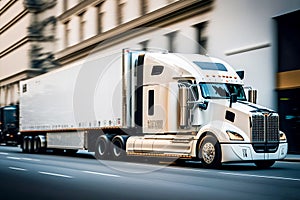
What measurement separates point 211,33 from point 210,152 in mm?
14972

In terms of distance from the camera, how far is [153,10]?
36469mm

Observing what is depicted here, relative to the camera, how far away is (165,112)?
1908cm

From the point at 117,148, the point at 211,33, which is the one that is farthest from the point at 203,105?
the point at 211,33

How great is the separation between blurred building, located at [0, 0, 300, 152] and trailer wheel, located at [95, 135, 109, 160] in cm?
397

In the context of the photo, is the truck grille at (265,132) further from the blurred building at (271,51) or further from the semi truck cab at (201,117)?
the blurred building at (271,51)

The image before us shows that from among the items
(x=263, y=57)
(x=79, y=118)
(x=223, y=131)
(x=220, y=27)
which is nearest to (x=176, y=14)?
(x=220, y=27)

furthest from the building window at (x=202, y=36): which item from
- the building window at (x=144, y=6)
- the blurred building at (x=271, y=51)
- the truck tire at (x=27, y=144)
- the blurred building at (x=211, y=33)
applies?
the truck tire at (x=27, y=144)

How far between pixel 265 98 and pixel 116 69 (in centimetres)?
843

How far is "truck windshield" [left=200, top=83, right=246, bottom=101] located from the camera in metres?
18.1

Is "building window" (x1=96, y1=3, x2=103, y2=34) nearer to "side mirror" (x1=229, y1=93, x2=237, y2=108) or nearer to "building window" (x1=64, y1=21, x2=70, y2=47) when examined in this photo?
"building window" (x1=64, y1=21, x2=70, y2=47)

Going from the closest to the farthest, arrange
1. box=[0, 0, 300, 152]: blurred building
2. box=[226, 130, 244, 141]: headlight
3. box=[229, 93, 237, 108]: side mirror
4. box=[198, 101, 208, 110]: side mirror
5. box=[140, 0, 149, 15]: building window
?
box=[226, 130, 244, 141]: headlight < box=[229, 93, 237, 108]: side mirror < box=[198, 101, 208, 110]: side mirror < box=[0, 0, 300, 152]: blurred building < box=[140, 0, 149, 15]: building window

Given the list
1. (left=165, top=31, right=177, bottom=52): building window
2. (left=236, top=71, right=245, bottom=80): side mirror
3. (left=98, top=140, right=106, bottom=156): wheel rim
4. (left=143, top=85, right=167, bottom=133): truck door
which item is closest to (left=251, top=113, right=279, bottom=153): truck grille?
(left=236, top=71, right=245, bottom=80): side mirror

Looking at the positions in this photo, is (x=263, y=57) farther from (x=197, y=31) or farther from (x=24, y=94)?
(x=24, y=94)

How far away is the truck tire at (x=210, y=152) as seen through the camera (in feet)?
55.6
